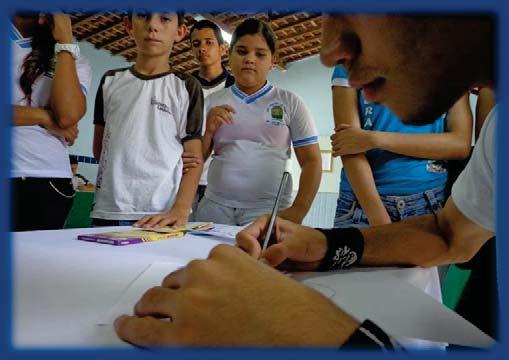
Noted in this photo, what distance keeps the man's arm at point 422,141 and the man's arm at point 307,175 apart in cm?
24

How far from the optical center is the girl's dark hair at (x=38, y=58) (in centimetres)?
74

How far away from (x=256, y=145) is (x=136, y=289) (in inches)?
25.9

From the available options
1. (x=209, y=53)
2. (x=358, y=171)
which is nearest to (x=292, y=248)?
(x=358, y=171)

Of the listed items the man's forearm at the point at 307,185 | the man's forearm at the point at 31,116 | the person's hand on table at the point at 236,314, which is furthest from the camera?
the man's forearm at the point at 307,185

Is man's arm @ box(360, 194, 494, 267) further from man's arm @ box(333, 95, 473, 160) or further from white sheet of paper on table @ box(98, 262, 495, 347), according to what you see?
man's arm @ box(333, 95, 473, 160)

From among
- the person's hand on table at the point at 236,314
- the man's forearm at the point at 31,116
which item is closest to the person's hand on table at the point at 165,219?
the man's forearm at the point at 31,116

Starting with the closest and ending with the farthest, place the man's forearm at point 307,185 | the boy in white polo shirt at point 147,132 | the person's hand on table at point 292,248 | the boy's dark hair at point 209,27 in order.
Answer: the person's hand on table at point 292,248 < the boy in white polo shirt at point 147,132 < the man's forearm at point 307,185 < the boy's dark hair at point 209,27

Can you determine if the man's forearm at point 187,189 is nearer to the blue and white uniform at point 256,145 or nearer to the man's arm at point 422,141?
the blue and white uniform at point 256,145

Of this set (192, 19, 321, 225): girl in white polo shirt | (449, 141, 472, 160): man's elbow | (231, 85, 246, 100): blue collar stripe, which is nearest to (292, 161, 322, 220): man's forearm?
(192, 19, 321, 225): girl in white polo shirt

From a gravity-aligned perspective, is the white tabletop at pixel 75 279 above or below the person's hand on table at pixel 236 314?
below

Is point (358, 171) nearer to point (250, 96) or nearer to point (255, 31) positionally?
point (250, 96)

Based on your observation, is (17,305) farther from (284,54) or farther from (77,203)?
(284,54)

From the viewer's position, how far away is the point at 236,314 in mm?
234

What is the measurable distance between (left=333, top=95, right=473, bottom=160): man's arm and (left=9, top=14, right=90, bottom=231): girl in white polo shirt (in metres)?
0.50
